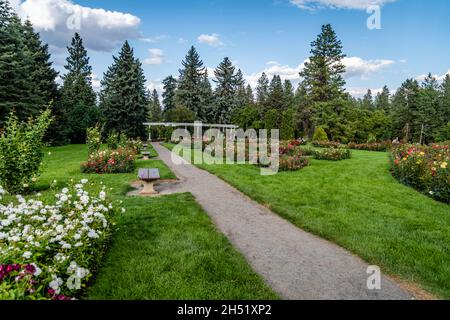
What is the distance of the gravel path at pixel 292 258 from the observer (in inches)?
143

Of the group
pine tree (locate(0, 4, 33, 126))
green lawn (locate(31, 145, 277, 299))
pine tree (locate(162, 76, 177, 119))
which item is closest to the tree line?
pine tree (locate(0, 4, 33, 126))

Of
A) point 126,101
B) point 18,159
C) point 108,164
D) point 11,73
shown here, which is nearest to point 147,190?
point 18,159

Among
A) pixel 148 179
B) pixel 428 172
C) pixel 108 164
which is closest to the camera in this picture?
pixel 428 172

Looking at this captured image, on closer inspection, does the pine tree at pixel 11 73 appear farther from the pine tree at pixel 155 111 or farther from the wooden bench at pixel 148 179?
the pine tree at pixel 155 111

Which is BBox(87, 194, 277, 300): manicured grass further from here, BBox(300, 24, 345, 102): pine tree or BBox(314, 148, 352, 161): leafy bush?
BBox(300, 24, 345, 102): pine tree

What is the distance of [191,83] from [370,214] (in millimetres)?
45931

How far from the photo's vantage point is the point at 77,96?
1655 inches

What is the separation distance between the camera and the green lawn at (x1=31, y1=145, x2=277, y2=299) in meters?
3.48

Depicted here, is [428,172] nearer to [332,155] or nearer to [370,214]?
[370,214]

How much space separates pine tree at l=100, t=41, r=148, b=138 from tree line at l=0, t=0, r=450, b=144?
11 centimetres

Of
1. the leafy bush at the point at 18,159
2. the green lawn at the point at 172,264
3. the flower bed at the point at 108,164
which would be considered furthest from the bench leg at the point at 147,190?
the flower bed at the point at 108,164
